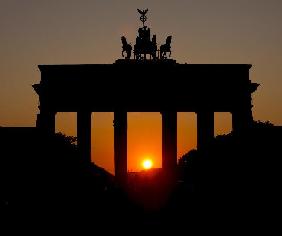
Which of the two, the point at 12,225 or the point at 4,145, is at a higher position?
the point at 4,145

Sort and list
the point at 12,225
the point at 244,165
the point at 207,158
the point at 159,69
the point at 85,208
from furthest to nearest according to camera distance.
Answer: the point at 159,69, the point at 207,158, the point at 85,208, the point at 244,165, the point at 12,225

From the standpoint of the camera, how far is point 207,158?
219 ft

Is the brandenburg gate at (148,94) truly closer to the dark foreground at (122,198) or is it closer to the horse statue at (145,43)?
the horse statue at (145,43)

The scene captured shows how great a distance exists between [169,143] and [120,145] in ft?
15.1

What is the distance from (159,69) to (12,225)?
38.2 m

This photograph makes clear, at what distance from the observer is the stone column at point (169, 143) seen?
82.0 m

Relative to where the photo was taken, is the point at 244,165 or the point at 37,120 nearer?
the point at 244,165

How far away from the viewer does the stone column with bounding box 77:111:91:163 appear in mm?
81875

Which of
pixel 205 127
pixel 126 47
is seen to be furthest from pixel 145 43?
pixel 205 127

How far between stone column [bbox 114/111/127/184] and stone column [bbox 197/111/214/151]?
695 centimetres

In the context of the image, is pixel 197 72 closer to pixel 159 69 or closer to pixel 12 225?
pixel 159 69

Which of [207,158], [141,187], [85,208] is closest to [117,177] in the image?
[141,187]

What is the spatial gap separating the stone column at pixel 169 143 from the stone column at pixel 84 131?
6.96 metres

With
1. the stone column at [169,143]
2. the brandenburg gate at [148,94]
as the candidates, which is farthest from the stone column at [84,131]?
the stone column at [169,143]
